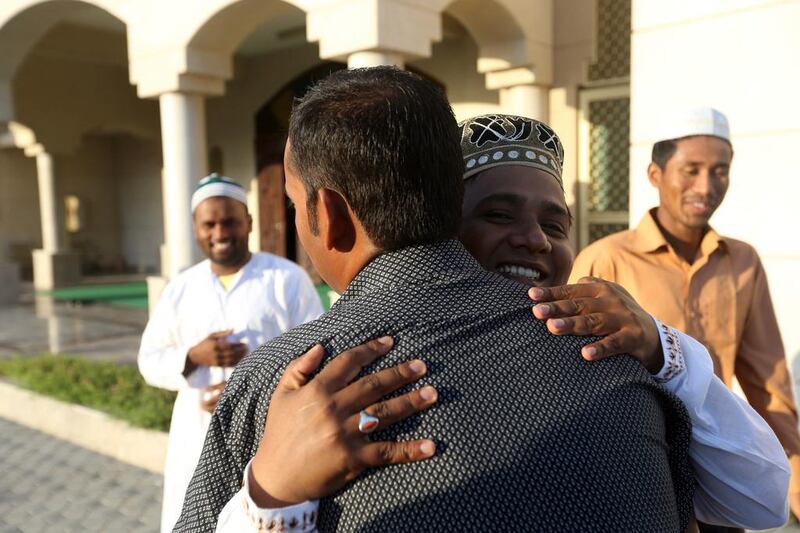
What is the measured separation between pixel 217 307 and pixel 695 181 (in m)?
2.03

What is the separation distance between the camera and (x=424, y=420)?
873 mm

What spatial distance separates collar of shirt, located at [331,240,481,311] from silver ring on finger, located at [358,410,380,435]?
20 cm

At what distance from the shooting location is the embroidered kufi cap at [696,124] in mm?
2238

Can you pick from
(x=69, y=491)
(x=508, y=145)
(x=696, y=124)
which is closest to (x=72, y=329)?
(x=69, y=491)

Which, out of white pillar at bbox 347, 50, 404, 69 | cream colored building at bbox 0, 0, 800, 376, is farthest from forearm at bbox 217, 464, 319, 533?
white pillar at bbox 347, 50, 404, 69

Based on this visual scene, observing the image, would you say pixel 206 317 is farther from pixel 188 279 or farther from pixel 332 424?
pixel 332 424

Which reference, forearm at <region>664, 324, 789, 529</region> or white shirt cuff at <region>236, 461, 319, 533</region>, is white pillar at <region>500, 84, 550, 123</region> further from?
white shirt cuff at <region>236, 461, 319, 533</region>

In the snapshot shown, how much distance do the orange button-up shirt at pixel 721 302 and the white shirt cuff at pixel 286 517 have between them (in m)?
1.62

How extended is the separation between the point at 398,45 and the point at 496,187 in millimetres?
5311

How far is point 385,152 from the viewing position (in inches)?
37.2

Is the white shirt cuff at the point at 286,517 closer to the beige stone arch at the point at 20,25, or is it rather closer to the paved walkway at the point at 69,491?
the paved walkway at the point at 69,491

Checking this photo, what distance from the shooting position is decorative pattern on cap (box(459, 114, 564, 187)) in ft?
4.23

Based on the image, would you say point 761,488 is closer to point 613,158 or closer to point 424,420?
point 424,420

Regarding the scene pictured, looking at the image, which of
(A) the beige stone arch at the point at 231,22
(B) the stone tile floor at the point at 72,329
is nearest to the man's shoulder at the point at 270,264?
(A) the beige stone arch at the point at 231,22
